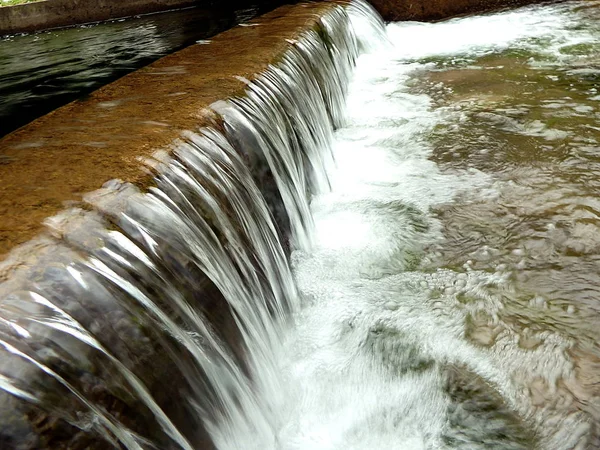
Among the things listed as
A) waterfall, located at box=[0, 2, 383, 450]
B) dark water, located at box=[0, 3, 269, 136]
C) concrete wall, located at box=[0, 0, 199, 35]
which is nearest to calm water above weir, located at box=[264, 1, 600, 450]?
waterfall, located at box=[0, 2, 383, 450]

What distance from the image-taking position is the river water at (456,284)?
245cm

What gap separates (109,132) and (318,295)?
158cm

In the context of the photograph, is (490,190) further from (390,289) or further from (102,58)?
(102,58)

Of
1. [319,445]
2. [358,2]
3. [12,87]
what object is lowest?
[319,445]

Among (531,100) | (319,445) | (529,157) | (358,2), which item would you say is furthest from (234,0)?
(319,445)

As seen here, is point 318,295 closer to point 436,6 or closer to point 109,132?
point 109,132

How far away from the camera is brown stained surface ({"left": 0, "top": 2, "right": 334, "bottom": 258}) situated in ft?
7.70

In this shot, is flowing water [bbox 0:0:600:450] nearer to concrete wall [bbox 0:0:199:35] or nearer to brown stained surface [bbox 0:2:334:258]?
brown stained surface [bbox 0:2:334:258]

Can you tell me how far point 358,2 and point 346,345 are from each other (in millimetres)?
7999

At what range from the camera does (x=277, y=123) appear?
4.17 metres

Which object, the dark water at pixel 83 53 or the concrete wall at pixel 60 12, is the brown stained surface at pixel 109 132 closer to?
the dark water at pixel 83 53

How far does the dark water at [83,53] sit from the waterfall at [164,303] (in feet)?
10.0

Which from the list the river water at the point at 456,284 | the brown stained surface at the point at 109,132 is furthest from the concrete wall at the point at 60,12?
the river water at the point at 456,284

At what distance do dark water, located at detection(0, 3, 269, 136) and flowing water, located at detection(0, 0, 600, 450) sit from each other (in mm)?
2907
